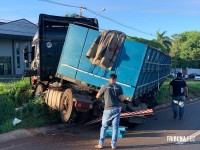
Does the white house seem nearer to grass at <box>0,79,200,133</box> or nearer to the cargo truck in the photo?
grass at <box>0,79,200,133</box>

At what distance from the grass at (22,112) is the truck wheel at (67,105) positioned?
86 centimetres

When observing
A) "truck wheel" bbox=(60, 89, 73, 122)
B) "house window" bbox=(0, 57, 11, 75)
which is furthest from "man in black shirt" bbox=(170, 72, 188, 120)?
"house window" bbox=(0, 57, 11, 75)

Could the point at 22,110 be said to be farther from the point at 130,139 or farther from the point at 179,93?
the point at 179,93

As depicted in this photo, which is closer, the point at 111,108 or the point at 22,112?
the point at 111,108

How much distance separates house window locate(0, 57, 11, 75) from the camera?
1660 inches

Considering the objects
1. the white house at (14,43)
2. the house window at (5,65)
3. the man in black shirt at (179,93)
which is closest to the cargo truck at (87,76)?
the man in black shirt at (179,93)

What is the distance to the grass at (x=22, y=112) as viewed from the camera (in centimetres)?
901

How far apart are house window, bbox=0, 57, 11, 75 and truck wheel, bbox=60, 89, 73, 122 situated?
34.6 meters

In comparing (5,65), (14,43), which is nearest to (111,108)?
(5,65)

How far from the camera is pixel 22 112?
31.8ft

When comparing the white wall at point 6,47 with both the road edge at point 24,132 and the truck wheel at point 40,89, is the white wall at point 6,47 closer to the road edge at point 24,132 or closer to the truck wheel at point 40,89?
the truck wheel at point 40,89

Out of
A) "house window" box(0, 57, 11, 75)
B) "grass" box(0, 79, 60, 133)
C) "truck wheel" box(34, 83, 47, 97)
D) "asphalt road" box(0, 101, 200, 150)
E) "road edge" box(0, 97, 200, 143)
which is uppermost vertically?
"house window" box(0, 57, 11, 75)

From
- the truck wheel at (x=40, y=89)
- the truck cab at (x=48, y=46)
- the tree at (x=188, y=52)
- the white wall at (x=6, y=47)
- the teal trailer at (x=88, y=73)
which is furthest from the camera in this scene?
the tree at (x=188, y=52)

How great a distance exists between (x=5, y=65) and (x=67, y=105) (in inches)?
1395
